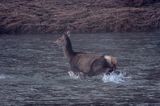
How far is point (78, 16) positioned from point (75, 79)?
16.0 m

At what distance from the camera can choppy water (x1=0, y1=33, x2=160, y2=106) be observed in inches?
643

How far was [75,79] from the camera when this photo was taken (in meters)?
19.1

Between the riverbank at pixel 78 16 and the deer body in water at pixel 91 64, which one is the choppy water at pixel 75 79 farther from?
the riverbank at pixel 78 16

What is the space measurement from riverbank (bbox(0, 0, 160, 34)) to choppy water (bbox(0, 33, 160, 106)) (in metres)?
4.23

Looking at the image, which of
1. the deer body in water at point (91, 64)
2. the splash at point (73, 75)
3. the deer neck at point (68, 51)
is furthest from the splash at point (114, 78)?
the deer neck at point (68, 51)

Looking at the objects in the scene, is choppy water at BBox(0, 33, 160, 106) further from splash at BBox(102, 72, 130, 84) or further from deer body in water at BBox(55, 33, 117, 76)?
deer body in water at BBox(55, 33, 117, 76)

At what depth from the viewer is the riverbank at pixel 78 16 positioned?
1329 inches

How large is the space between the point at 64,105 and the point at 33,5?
70.2ft

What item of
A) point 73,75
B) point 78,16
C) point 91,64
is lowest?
point 78,16

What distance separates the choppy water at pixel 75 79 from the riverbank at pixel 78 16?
13.9 feet

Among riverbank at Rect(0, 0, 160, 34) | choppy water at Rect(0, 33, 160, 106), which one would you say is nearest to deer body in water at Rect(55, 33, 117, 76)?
choppy water at Rect(0, 33, 160, 106)

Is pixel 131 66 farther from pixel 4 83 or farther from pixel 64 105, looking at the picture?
pixel 64 105

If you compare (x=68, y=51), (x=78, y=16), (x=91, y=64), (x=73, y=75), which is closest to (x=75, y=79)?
(x=73, y=75)

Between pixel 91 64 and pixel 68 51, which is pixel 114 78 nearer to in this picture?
pixel 91 64
